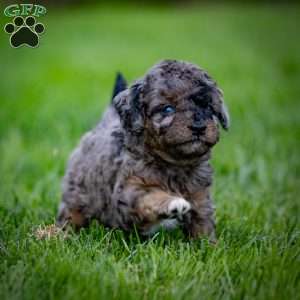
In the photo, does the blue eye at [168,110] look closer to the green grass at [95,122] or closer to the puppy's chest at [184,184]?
the puppy's chest at [184,184]

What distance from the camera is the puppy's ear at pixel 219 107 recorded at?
3956 mm

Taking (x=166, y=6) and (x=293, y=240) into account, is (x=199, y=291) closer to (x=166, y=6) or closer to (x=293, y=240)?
(x=293, y=240)

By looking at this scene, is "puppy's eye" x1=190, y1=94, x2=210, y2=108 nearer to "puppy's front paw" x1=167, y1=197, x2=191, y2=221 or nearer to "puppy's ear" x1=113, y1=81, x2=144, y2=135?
"puppy's ear" x1=113, y1=81, x2=144, y2=135

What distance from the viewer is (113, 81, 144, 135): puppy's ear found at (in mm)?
4012

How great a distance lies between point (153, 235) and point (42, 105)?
4908 mm

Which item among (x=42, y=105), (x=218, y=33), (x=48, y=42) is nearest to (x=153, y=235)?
(x=42, y=105)

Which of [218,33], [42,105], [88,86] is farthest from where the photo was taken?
[218,33]

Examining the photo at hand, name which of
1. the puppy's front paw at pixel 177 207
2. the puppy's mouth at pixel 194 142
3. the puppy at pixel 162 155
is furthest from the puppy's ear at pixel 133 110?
the puppy's front paw at pixel 177 207

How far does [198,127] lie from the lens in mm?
3744

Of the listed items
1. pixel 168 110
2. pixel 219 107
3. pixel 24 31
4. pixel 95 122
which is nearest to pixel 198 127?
pixel 168 110

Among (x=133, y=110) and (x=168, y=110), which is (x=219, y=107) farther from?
(x=133, y=110)

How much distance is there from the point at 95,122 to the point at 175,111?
4.05 metres

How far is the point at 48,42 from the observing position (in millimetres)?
13391

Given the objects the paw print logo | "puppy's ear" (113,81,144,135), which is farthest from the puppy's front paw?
the paw print logo
